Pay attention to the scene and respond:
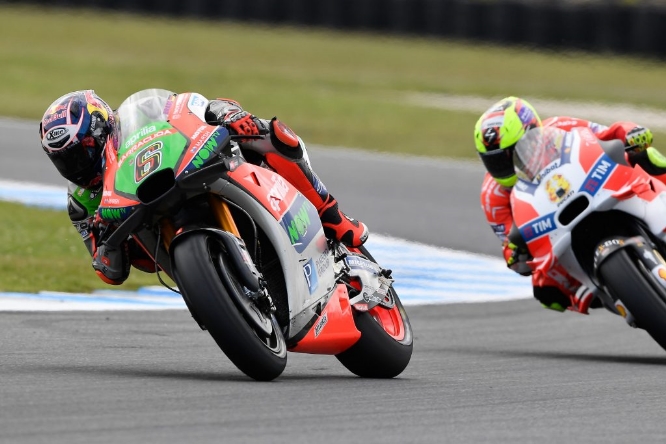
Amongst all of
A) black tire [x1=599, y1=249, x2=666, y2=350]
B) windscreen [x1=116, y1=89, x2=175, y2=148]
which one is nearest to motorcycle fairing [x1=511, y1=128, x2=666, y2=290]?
black tire [x1=599, y1=249, x2=666, y2=350]

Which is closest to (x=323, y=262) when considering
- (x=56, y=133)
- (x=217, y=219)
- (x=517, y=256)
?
(x=217, y=219)

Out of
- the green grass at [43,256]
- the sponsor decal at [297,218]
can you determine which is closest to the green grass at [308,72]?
the green grass at [43,256]

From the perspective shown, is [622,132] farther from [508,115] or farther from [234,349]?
[234,349]

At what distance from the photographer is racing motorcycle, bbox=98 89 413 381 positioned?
4938 mm

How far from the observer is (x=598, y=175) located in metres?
6.84

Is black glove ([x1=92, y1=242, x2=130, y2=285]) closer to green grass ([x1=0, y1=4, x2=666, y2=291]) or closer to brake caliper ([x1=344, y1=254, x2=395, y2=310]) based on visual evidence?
brake caliper ([x1=344, y1=254, x2=395, y2=310])

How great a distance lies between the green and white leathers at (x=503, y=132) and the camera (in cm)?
711

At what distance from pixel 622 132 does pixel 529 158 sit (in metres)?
0.55

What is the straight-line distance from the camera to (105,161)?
5375 millimetres

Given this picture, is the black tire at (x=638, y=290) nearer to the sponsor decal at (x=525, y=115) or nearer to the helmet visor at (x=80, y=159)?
the sponsor decal at (x=525, y=115)

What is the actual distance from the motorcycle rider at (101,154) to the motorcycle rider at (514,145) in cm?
140

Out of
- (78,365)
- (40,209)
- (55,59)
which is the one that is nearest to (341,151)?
(40,209)

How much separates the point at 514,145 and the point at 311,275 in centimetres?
187

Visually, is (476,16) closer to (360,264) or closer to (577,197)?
(577,197)
